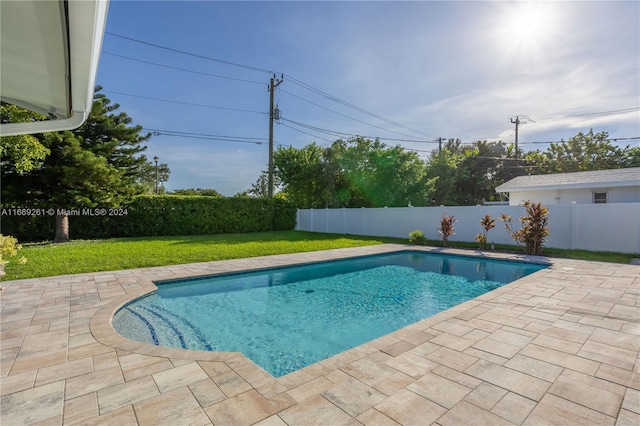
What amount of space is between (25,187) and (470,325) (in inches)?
633

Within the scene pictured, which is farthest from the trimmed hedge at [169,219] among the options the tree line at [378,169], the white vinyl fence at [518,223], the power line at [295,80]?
the power line at [295,80]

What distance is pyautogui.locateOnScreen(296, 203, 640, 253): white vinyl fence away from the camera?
996 centimetres

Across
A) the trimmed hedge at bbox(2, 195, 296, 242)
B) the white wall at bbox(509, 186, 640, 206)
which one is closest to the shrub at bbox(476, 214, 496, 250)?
the white wall at bbox(509, 186, 640, 206)

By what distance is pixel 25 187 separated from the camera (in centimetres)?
1201

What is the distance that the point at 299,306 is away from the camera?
239 inches

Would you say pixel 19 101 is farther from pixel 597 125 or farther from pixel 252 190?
pixel 252 190

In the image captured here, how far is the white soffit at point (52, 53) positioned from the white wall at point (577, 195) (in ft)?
48.1

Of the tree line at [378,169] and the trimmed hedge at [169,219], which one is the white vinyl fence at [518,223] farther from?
the trimmed hedge at [169,219]

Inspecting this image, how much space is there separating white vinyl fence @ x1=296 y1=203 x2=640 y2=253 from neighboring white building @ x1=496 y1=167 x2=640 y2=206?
4079mm

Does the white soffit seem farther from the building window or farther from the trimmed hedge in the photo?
the building window

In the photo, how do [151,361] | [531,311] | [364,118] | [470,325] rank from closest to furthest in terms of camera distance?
[151,361], [470,325], [531,311], [364,118]

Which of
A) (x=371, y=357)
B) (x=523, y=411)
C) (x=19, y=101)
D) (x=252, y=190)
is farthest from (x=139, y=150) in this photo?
(x=252, y=190)

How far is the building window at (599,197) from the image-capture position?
44.9ft

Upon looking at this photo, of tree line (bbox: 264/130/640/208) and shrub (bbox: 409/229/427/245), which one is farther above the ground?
tree line (bbox: 264/130/640/208)
